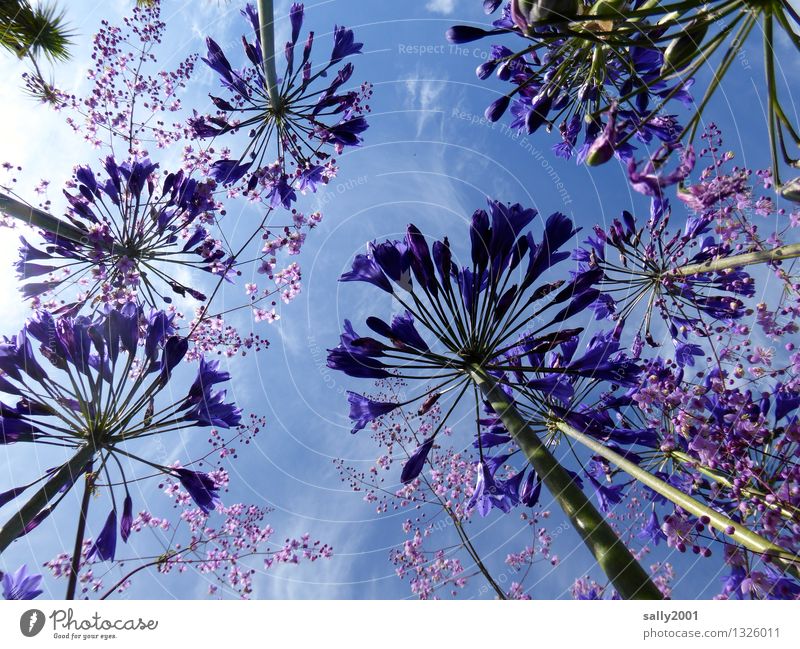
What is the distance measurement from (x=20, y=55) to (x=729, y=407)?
8619 mm

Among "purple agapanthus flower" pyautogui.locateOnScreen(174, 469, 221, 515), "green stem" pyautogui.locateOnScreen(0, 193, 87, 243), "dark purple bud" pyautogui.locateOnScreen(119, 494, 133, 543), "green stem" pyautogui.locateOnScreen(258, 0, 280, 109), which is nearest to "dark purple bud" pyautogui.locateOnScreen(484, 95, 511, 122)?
"green stem" pyautogui.locateOnScreen(258, 0, 280, 109)

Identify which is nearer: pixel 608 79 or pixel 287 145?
pixel 608 79

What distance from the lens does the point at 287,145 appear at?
614 centimetres

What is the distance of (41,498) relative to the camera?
2.97 metres

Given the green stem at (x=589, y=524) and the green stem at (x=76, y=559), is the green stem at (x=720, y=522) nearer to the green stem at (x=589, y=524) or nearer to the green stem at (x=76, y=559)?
the green stem at (x=589, y=524)

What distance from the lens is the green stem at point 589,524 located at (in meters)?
1.80

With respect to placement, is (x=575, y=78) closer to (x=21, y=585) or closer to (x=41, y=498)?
(x=41, y=498)

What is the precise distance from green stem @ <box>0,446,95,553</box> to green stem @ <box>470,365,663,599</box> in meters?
3.17

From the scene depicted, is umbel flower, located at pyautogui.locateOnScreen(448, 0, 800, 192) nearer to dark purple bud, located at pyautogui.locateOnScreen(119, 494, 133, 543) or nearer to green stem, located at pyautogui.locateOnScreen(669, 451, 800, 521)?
green stem, located at pyautogui.locateOnScreen(669, 451, 800, 521)

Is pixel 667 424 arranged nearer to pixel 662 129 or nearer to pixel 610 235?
pixel 610 235

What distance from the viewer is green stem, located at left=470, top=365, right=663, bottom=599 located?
180cm

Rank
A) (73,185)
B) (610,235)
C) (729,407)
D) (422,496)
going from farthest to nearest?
1. (422,496)
2. (610,235)
3. (73,185)
4. (729,407)
